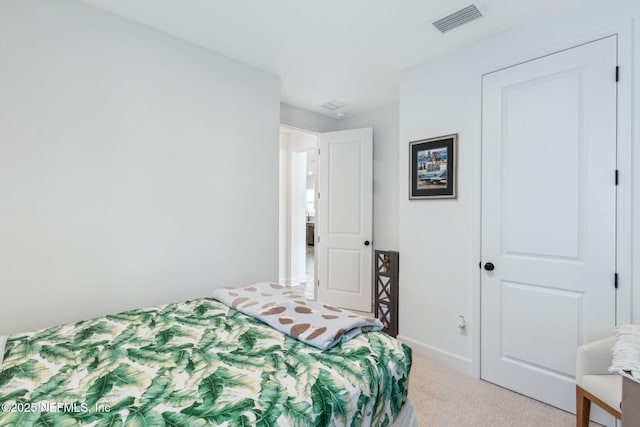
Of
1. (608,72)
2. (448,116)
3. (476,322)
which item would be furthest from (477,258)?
(608,72)

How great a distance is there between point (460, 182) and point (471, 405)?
5.40ft

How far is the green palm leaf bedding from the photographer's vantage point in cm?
92

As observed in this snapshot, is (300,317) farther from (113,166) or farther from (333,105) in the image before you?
(333,105)

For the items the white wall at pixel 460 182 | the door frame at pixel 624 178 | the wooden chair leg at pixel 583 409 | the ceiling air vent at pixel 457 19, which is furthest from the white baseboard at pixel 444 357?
the ceiling air vent at pixel 457 19

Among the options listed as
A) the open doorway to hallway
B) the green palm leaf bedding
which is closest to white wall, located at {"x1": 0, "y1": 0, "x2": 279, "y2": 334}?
the green palm leaf bedding

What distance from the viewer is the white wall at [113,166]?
1.78 meters

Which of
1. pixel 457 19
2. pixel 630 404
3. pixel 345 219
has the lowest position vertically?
pixel 630 404

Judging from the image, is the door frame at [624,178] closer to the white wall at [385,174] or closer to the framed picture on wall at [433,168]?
the framed picture on wall at [433,168]

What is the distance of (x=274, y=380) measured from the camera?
109 cm

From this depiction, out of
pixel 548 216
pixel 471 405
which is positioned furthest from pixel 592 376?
pixel 548 216

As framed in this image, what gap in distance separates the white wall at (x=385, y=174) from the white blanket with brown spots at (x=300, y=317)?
215 centimetres

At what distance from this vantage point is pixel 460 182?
8.34 feet

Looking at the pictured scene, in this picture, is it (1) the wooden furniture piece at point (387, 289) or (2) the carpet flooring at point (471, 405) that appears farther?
(1) the wooden furniture piece at point (387, 289)

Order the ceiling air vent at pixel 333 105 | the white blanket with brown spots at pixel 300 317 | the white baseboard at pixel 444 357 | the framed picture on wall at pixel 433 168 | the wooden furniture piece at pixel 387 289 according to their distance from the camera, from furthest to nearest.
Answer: the ceiling air vent at pixel 333 105, the wooden furniture piece at pixel 387 289, the framed picture on wall at pixel 433 168, the white baseboard at pixel 444 357, the white blanket with brown spots at pixel 300 317
